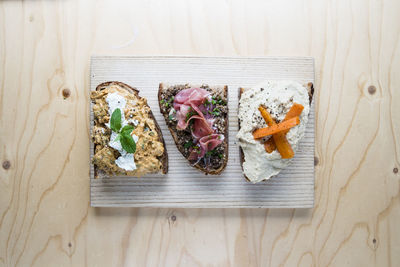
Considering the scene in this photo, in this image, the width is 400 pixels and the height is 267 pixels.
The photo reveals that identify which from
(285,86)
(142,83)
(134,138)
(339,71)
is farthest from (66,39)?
(339,71)

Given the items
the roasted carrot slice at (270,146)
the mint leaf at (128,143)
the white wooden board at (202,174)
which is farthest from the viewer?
the white wooden board at (202,174)

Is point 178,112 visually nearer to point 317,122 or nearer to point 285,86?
point 285,86

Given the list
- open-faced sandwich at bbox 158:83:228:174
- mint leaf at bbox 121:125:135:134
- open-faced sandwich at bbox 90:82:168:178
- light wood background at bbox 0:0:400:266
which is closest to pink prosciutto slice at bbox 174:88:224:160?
open-faced sandwich at bbox 158:83:228:174

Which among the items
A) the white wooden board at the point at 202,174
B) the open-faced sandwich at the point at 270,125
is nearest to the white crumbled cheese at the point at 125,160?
the white wooden board at the point at 202,174

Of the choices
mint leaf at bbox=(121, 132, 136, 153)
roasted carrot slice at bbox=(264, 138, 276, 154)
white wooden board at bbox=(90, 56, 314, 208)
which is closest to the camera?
mint leaf at bbox=(121, 132, 136, 153)

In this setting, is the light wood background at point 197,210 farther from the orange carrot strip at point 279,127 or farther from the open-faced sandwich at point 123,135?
the orange carrot strip at point 279,127

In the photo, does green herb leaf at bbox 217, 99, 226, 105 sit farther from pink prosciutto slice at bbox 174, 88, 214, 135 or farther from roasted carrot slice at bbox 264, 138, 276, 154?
roasted carrot slice at bbox 264, 138, 276, 154
